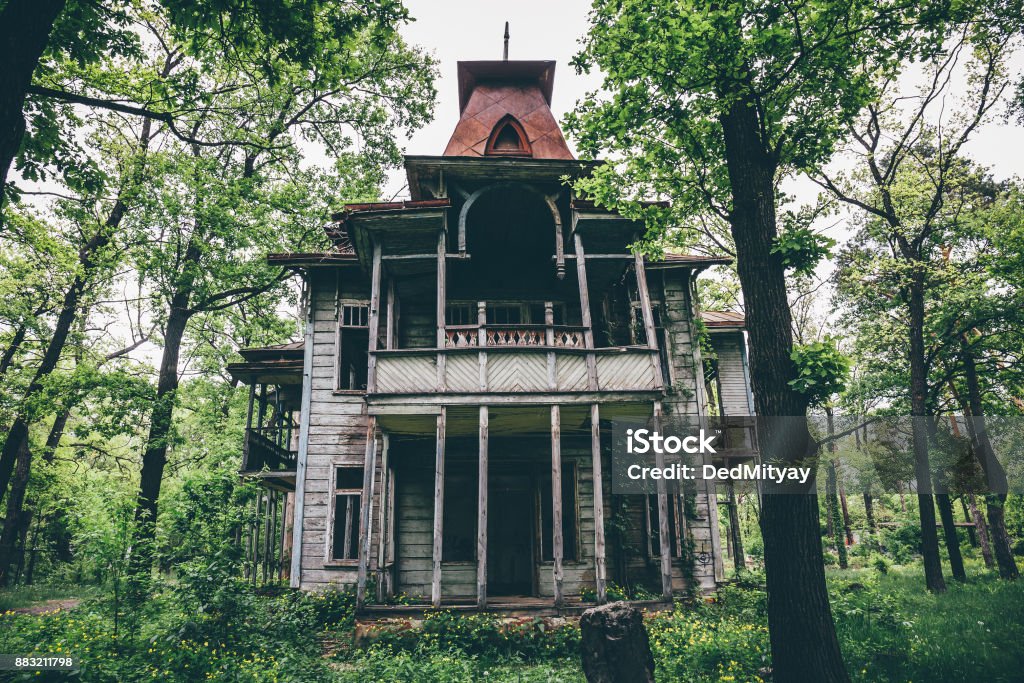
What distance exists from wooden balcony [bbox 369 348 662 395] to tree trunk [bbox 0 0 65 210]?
286 inches

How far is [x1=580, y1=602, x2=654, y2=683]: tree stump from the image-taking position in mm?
6797

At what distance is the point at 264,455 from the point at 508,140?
37.4 feet

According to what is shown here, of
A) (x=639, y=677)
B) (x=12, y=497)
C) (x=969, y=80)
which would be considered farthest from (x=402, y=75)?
(x=12, y=497)

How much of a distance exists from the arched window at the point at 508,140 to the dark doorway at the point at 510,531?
9.03 metres

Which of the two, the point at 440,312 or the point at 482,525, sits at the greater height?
the point at 440,312

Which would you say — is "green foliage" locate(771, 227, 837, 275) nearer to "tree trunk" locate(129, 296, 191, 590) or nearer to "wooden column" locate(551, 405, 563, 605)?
"wooden column" locate(551, 405, 563, 605)

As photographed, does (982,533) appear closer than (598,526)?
No

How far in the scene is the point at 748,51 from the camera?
269 inches

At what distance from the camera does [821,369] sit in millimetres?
6285

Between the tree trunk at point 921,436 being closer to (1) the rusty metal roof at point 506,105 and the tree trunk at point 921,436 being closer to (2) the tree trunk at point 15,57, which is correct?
(1) the rusty metal roof at point 506,105

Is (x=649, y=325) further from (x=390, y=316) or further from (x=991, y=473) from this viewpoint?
(x=991, y=473)

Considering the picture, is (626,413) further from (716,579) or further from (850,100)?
(850,100)

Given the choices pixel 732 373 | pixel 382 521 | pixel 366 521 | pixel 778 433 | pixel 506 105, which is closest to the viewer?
pixel 778 433

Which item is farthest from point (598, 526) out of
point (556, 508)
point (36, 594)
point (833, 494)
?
point (833, 494)
